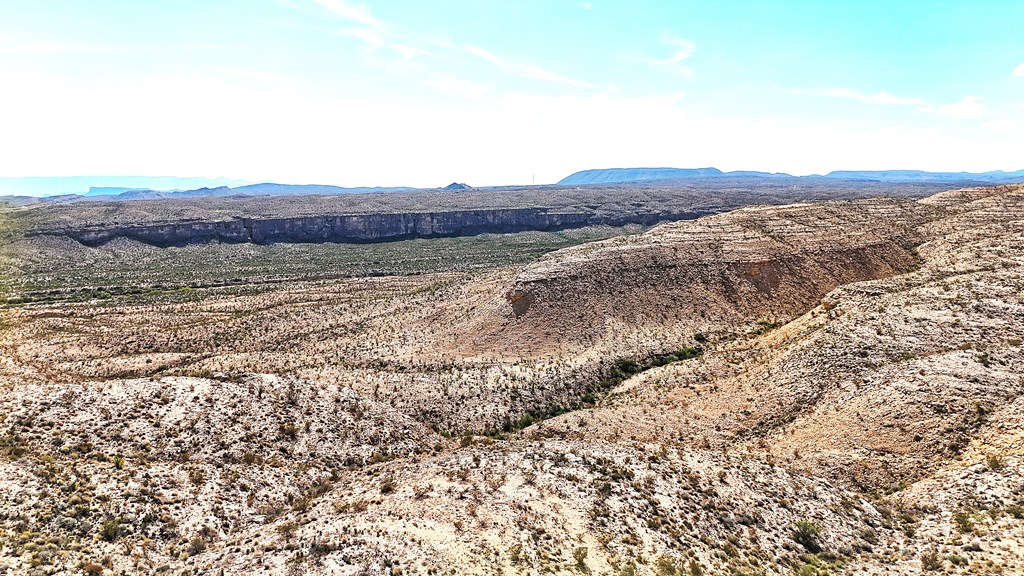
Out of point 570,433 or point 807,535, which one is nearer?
point 807,535

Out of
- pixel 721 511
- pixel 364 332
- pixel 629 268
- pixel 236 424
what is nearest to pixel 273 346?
pixel 364 332

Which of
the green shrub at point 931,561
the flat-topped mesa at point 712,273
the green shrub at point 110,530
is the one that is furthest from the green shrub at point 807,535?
the flat-topped mesa at point 712,273

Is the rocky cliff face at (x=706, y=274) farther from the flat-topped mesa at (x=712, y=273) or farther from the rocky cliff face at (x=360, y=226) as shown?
the rocky cliff face at (x=360, y=226)

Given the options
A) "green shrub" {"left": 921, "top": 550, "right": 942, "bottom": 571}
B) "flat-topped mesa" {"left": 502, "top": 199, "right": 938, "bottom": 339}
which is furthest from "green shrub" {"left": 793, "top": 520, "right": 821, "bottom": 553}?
"flat-topped mesa" {"left": 502, "top": 199, "right": 938, "bottom": 339}

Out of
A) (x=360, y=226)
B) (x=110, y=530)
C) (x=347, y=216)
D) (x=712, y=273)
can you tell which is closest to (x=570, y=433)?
(x=110, y=530)

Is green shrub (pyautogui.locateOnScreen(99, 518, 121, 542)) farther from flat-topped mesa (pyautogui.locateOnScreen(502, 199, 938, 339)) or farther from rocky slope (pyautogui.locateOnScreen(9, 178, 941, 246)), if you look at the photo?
rocky slope (pyautogui.locateOnScreen(9, 178, 941, 246))

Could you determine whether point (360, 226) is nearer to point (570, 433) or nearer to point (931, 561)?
point (570, 433)
